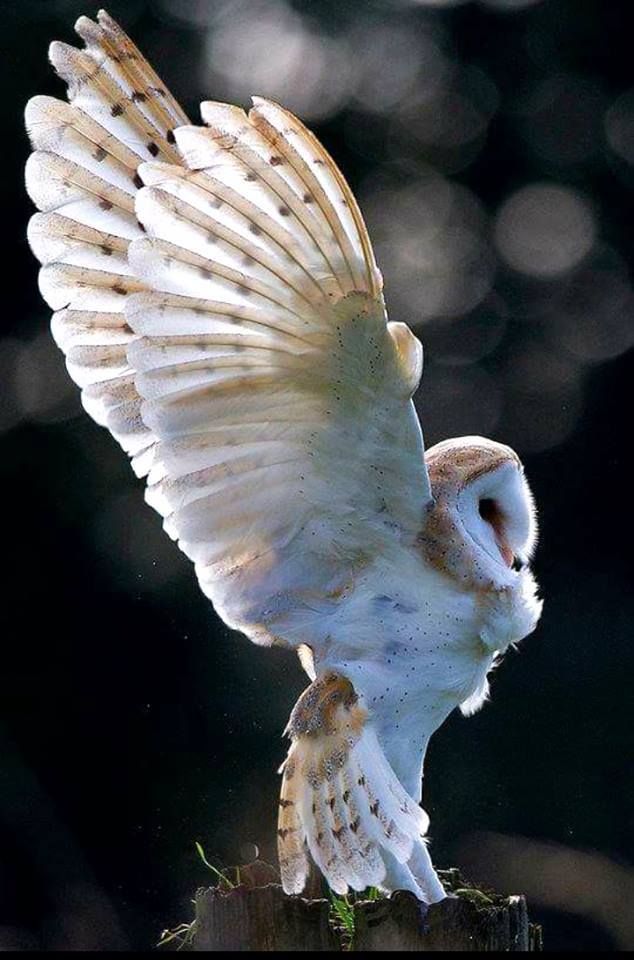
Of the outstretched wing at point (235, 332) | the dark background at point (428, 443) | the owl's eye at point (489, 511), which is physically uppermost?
the outstretched wing at point (235, 332)

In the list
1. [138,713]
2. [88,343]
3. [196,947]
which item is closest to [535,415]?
[138,713]

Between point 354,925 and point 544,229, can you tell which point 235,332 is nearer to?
point 354,925

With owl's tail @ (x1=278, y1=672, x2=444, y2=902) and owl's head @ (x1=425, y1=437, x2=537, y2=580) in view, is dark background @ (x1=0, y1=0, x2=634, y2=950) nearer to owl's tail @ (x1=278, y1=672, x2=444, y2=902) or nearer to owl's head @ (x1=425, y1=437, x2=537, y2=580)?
owl's head @ (x1=425, y1=437, x2=537, y2=580)

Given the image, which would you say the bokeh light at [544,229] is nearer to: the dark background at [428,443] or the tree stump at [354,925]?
the dark background at [428,443]

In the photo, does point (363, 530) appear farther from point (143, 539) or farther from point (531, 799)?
point (143, 539)

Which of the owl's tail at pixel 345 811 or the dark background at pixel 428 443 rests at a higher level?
the owl's tail at pixel 345 811

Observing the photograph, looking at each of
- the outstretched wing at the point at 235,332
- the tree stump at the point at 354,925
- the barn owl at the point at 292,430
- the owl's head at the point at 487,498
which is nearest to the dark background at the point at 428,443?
the owl's head at the point at 487,498
